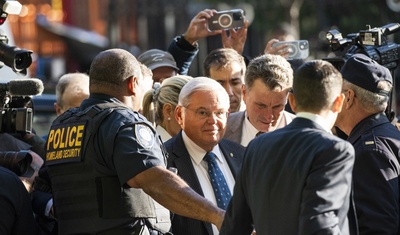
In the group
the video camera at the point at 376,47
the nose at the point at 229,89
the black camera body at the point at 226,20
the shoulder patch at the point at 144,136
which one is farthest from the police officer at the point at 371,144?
the black camera body at the point at 226,20

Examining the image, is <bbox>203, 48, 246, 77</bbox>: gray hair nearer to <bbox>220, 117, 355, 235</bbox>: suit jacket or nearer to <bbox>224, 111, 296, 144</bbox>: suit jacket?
<bbox>224, 111, 296, 144</bbox>: suit jacket

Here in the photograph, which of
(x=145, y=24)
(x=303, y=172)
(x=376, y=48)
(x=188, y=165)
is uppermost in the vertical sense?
(x=376, y=48)

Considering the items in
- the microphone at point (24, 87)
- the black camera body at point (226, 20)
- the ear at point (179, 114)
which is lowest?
the ear at point (179, 114)

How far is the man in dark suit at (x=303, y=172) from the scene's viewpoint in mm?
5324

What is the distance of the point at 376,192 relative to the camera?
625 centimetres

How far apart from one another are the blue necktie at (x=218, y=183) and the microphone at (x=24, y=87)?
1.18 meters

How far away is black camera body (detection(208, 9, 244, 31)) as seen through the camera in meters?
9.32

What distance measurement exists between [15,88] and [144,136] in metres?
0.83

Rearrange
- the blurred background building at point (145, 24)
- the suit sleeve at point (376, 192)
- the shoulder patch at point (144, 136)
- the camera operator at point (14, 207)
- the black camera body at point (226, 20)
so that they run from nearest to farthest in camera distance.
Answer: the suit sleeve at point (376, 192), the shoulder patch at point (144, 136), the camera operator at point (14, 207), the black camera body at point (226, 20), the blurred background building at point (145, 24)

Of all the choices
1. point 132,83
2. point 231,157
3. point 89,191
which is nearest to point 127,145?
point 89,191

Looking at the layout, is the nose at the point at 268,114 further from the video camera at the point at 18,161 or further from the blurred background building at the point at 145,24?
the blurred background building at the point at 145,24

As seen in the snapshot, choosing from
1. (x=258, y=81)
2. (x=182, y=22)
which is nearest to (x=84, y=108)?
(x=258, y=81)

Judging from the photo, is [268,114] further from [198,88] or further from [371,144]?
[371,144]

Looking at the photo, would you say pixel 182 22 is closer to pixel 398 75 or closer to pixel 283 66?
pixel 398 75
